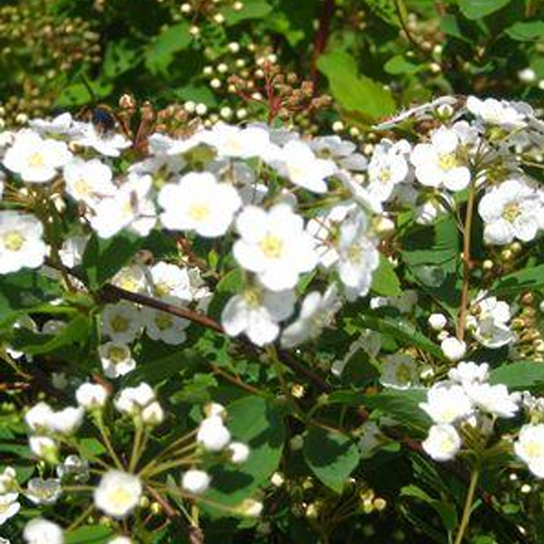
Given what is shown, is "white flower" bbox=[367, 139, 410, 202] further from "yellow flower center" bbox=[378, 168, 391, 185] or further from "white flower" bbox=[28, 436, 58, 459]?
"white flower" bbox=[28, 436, 58, 459]

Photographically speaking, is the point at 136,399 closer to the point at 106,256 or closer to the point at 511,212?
the point at 106,256

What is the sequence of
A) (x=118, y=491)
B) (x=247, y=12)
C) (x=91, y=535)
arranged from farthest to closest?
(x=247, y=12)
(x=91, y=535)
(x=118, y=491)

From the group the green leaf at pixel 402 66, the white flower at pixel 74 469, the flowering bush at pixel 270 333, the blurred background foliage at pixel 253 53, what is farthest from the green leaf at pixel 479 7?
the white flower at pixel 74 469

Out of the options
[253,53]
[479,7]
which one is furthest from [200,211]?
[253,53]

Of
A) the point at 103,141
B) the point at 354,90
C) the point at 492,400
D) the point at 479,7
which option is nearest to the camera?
the point at 492,400

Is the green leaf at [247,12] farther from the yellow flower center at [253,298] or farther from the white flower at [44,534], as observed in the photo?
the white flower at [44,534]

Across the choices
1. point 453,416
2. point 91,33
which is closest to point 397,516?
point 453,416
